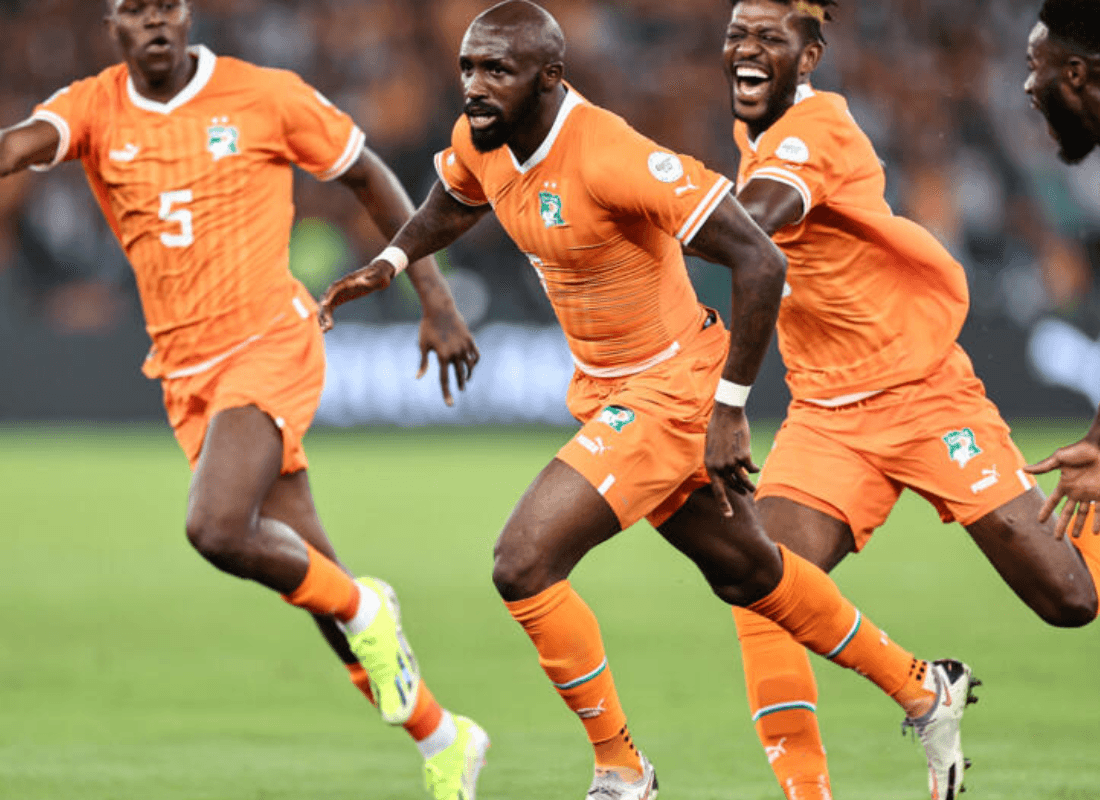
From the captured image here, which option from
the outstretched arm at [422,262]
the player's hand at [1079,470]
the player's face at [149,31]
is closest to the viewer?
the player's hand at [1079,470]

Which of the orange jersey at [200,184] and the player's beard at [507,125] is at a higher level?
the player's beard at [507,125]

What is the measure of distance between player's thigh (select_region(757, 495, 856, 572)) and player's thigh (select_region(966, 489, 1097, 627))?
1.42 ft

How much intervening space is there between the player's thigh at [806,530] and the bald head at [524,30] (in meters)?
1.56

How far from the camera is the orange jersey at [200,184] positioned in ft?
19.5

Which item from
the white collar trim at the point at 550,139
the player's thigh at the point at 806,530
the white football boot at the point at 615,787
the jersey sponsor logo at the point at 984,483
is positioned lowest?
the white football boot at the point at 615,787

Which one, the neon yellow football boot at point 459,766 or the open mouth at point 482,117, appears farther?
the neon yellow football boot at point 459,766

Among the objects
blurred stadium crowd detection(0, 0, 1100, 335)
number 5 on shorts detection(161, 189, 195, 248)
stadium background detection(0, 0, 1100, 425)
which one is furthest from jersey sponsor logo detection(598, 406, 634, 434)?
blurred stadium crowd detection(0, 0, 1100, 335)

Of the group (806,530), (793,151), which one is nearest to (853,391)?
(806,530)

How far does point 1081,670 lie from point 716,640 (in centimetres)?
173

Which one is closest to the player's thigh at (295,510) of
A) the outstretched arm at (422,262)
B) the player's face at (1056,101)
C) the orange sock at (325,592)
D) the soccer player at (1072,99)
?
the orange sock at (325,592)

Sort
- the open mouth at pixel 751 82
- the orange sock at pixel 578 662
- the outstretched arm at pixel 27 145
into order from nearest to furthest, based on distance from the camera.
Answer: the orange sock at pixel 578 662 < the open mouth at pixel 751 82 < the outstretched arm at pixel 27 145

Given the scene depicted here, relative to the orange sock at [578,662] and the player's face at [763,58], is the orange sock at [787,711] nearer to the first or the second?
the orange sock at [578,662]

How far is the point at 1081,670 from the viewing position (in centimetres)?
750

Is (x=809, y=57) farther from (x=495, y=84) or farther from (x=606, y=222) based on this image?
(x=495, y=84)
